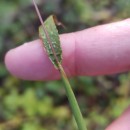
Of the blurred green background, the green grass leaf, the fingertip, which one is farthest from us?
the blurred green background

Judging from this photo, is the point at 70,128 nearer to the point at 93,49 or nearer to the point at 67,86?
the point at 93,49

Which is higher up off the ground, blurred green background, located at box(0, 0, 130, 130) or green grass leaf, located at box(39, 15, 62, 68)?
green grass leaf, located at box(39, 15, 62, 68)

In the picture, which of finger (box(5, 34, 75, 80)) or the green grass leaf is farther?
finger (box(5, 34, 75, 80))

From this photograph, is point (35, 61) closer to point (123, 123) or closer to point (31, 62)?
point (31, 62)

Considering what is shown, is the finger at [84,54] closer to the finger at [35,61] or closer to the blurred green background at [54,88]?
the finger at [35,61]

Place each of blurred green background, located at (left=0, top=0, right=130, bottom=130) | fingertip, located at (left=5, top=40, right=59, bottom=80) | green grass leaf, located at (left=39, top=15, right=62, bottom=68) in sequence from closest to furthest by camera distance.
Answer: green grass leaf, located at (left=39, top=15, right=62, bottom=68), fingertip, located at (left=5, top=40, right=59, bottom=80), blurred green background, located at (left=0, top=0, right=130, bottom=130)

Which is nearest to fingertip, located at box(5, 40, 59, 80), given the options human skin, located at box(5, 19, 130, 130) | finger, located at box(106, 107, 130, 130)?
human skin, located at box(5, 19, 130, 130)

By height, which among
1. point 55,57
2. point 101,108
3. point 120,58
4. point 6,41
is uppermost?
point 55,57

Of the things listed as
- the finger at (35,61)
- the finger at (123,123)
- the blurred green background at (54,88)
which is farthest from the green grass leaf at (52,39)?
the blurred green background at (54,88)

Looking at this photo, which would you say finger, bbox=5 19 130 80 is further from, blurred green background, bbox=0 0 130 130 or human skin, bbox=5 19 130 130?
blurred green background, bbox=0 0 130 130

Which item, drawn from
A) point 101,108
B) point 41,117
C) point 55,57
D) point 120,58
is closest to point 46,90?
point 41,117
